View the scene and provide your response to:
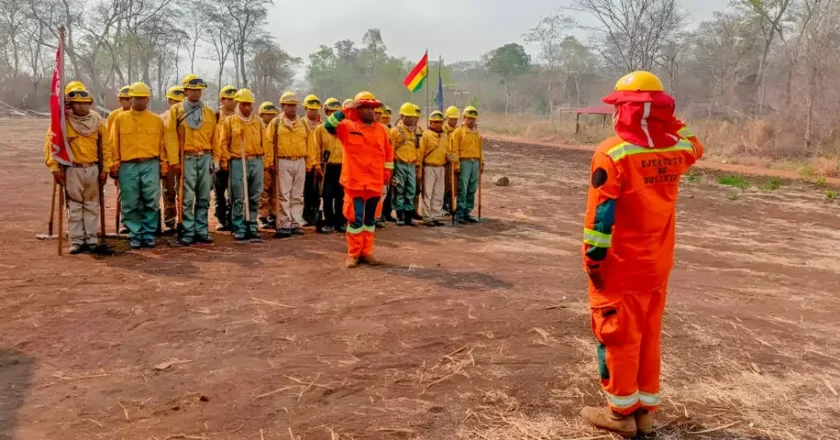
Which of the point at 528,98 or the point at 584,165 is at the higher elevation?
the point at 528,98

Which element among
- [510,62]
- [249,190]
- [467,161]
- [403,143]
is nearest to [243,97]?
[249,190]

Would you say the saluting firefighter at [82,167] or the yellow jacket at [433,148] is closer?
the saluting firefighter at [82,167]

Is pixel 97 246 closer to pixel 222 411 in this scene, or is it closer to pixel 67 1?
pixel 222 411

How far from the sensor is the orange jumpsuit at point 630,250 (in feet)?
11.2

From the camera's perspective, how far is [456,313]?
18.9 ft

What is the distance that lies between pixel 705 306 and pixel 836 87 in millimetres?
21758

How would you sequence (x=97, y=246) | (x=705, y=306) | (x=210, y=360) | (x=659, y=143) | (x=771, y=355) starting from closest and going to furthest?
(x=659, y=143)
(x=210, y=360)
(x=771, y=355)
(x=705, y=306)
(x=97, y=246)

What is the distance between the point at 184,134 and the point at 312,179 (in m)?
2.25

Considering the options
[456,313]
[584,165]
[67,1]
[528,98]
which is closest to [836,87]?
[584,165]

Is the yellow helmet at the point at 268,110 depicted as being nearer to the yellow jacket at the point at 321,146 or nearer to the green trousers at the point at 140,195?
the yellow jacket at the point at 321,146

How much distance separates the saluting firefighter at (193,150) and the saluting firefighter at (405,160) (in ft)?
9.94

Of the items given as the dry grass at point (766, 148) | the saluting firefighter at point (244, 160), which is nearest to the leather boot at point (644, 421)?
the saluting firefighter at point (244, 160)

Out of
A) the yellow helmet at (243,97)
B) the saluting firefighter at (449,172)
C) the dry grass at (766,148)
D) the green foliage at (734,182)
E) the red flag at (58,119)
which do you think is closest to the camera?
the red flag at (58,119)

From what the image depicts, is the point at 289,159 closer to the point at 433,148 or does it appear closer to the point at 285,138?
the point at 285,138
